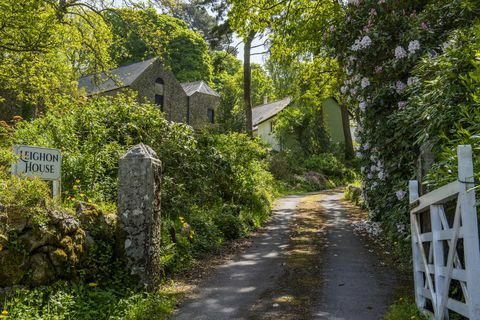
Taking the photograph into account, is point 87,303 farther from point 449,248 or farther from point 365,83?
point 365,83

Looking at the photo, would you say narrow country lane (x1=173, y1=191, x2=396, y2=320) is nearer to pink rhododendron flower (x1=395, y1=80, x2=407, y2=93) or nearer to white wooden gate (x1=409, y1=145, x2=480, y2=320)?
white wooden gate (x1=409, y1=145, x2=480, y2=320)

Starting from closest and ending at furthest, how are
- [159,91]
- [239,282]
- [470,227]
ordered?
[470,227] → [239,282] → [159,91]

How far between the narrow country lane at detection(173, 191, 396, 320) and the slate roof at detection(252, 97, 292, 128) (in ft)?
94.8

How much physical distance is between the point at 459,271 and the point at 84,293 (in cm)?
459

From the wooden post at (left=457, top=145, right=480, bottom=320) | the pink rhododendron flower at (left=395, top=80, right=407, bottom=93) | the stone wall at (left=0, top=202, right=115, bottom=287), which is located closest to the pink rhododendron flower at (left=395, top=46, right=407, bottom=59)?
the pink rhododendron flower at (left=395, top=80, right=407, bottom=93)

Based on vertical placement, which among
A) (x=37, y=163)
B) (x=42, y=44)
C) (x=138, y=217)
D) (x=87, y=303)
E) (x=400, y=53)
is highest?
(x=42, y=44)

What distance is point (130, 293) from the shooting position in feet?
20.5

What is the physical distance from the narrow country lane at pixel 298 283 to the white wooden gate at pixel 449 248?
131 cm

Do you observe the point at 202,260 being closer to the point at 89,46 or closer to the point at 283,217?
the point at 283,217

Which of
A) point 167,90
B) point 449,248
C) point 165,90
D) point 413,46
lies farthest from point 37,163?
point 167,90

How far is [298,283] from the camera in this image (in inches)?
289

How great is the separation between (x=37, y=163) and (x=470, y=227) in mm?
5591

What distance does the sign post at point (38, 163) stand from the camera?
6.01 m

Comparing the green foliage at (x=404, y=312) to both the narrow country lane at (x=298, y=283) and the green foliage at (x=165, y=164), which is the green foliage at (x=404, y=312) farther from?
the green foliage at (x=165, y=164)
